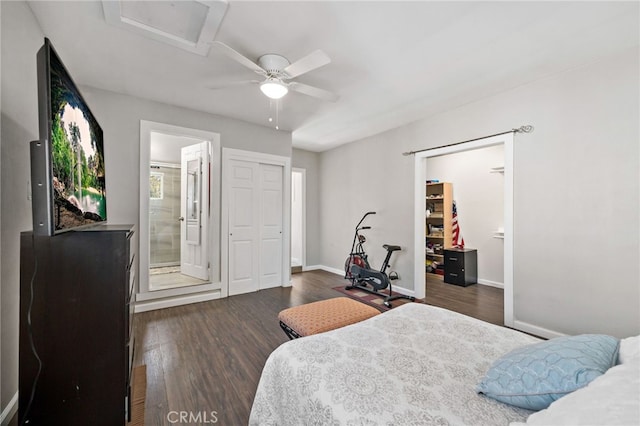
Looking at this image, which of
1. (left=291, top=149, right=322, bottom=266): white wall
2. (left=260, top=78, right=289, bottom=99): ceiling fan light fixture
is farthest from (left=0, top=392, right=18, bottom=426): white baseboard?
(left=291, top=149, right=322, bottom=266): white wall

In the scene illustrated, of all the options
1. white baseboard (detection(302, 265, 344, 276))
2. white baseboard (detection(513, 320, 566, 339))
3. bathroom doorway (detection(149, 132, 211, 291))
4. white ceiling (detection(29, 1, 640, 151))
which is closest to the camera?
white ceiling (detection(29, 1, 640, 151))

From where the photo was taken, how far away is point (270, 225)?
4.59 metres

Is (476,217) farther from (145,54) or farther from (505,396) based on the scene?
(145,54)

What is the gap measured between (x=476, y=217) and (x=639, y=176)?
9.64ft

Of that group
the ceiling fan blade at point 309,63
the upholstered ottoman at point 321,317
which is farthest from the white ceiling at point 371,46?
the upholstered ottoman at point 321,317

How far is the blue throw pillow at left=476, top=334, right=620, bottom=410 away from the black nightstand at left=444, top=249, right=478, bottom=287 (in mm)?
4002

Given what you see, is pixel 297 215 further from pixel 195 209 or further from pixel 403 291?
pixel 403 291

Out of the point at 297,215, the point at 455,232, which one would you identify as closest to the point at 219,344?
the point at 297,215

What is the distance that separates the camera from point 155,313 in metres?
3.36

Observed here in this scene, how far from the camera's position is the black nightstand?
479 cm

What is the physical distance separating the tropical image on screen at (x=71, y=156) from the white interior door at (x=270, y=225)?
258 cm

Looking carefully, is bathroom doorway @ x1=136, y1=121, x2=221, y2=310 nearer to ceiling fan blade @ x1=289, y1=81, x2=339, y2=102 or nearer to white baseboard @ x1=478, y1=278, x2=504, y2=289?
ceiling fan blade @ x1=289, y1=81, x2=339, y2=102

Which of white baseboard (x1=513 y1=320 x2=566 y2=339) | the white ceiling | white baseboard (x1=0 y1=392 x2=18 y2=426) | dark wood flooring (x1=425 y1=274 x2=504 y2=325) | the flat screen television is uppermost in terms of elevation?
the white ceiling

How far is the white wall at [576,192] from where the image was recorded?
235 cm
